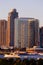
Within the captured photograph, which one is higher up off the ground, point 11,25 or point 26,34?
point 11,25

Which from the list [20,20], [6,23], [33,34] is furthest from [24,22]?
[6,23]

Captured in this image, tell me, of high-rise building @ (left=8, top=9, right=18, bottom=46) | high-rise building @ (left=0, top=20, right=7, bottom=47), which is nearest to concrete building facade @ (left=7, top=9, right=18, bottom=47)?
high-rise building @ (left=8, top=9, right=18, bottom=46)

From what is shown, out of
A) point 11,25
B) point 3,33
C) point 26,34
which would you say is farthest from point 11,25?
point 26,34

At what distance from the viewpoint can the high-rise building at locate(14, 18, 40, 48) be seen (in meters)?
67.4

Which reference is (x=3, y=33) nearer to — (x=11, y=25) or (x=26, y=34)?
(x=11, y=25)

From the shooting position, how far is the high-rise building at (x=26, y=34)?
67.4m

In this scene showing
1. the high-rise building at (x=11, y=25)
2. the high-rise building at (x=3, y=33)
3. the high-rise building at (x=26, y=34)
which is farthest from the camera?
the high-rise building at (x=3, y=33)

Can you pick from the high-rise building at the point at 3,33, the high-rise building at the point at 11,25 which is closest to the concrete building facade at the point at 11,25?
the high-rise building at the point at 11,25

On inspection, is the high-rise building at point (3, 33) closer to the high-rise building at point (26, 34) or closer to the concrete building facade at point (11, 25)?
the concrete building facade at point (11, 25)

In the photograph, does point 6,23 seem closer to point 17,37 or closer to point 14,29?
point 14,29

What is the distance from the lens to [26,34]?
68625mm

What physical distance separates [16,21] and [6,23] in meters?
9.48

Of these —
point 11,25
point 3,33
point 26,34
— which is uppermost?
point 11,25

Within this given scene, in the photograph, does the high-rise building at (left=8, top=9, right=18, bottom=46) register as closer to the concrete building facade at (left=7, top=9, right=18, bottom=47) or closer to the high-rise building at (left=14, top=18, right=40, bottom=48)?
the concrete building facade at (left=7, top=9, right=18, bottom=47)
